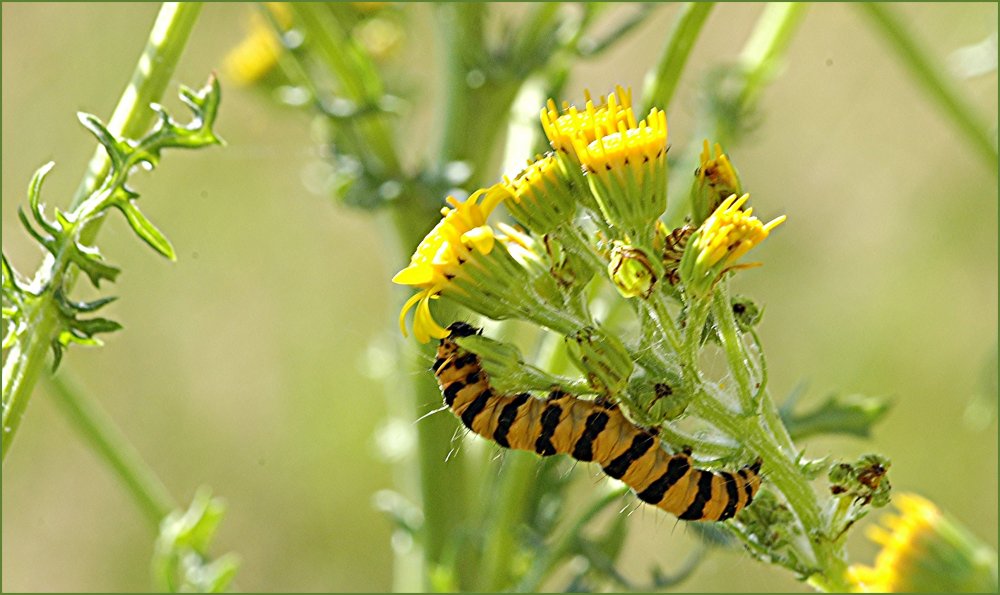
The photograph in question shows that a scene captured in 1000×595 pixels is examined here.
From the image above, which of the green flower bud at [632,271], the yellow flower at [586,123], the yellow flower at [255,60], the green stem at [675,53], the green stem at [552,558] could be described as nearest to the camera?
the green flower bud at [632,271]

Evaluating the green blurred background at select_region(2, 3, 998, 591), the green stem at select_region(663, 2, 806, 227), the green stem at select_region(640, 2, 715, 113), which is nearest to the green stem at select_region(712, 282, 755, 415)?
the green stem at select_region(640, 2, 715, 113)

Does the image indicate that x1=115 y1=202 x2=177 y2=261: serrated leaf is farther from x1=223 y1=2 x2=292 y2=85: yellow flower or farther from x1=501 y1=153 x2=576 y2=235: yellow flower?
x1=223 y1=2 x2=292 y2=85: yellow flower

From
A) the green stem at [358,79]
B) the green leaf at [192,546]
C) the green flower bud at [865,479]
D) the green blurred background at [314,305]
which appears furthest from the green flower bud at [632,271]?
the green blurred background at [314,305]

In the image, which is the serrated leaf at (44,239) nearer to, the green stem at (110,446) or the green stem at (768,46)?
the green stem at (110,446)

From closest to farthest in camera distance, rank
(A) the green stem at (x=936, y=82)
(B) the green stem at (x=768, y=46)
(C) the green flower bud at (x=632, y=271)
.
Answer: (C) the green flower bud at (x=632, y=271), (B) the green stem at (x=768, y=46), (A) the green stem at (x=936, y=82)

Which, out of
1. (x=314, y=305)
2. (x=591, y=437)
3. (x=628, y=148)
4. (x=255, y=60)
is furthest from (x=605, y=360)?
(x=314, y=305)

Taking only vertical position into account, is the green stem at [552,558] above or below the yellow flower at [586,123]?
below

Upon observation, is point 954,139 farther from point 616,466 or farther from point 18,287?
point 18,287
